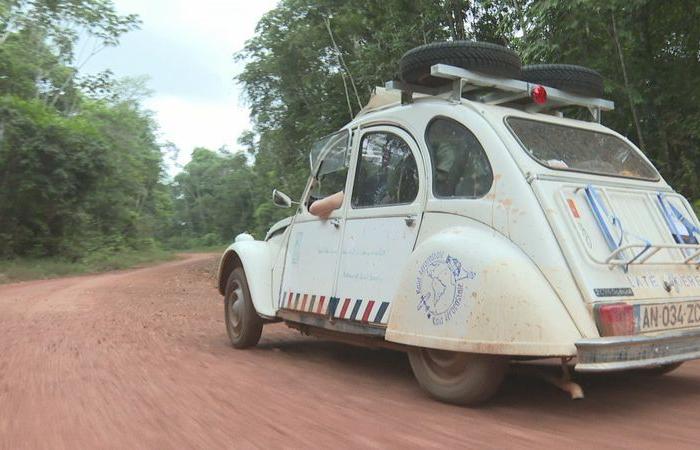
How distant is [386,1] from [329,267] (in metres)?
10.2

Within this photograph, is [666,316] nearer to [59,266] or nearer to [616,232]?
[616,232]

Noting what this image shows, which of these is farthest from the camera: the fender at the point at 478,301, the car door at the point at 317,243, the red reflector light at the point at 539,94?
the car door at the point at 317,243

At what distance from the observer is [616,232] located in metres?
3.60

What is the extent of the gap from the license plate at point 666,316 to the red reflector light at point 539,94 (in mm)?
1723

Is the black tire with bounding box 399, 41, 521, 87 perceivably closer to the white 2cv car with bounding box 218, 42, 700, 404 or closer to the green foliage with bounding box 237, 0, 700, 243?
the white 2cv car with bounding box 218, 42, 700, 404

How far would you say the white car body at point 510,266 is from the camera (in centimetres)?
323

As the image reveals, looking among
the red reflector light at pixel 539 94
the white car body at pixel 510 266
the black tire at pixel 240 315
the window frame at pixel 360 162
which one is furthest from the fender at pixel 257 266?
the red reflector light at pixel 539 94

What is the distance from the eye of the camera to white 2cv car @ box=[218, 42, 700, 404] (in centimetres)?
328

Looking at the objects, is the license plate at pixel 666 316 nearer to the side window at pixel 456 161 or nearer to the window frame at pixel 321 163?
the side window at pixel 456 161

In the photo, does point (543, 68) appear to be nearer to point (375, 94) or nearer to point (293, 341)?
point (375, 94)

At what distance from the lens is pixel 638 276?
3.53 m

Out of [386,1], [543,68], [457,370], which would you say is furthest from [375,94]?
[386,1]

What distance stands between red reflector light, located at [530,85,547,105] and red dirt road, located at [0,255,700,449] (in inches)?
84.7

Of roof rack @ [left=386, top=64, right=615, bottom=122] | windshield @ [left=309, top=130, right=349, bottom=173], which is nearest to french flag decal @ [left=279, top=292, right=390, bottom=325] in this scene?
windshield @ [left=309, top=130, right=349, bottom=173]
